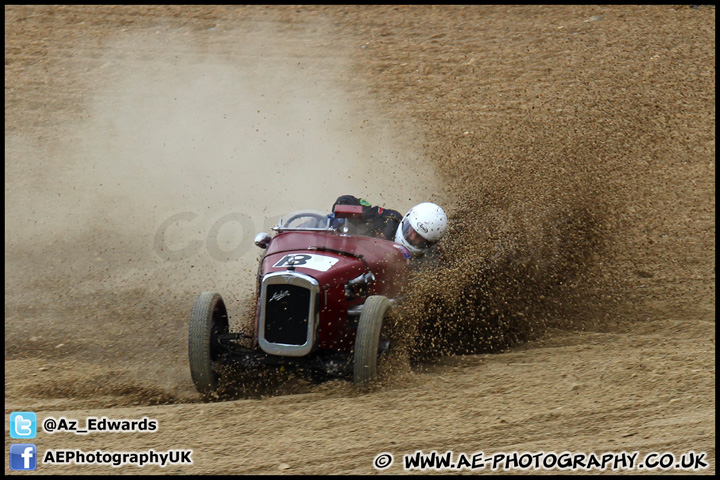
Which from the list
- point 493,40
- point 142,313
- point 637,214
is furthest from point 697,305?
point 493,40

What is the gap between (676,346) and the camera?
7.20m

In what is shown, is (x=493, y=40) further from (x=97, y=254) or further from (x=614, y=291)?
(x=97, y=254)

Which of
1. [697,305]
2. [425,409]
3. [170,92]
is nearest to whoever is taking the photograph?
[425,409]

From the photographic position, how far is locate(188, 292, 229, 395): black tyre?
6.41 meters

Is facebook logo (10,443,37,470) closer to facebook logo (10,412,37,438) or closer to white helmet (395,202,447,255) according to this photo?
facebook logo (10,412,37,438)

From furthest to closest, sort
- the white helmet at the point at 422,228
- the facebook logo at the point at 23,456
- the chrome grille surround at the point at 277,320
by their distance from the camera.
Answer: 1. the white helmet at the point at 422,228
2. the chrome grille surround at the point at 277,320
3. the facebook logo at the point at 23,456

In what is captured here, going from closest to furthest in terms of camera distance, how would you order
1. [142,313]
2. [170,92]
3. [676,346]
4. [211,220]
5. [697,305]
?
[676,346]
[697,305]
[142,313]
[211,220]
[170,92]

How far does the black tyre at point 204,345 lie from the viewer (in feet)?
21.0

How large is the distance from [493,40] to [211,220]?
7709 millimetres
